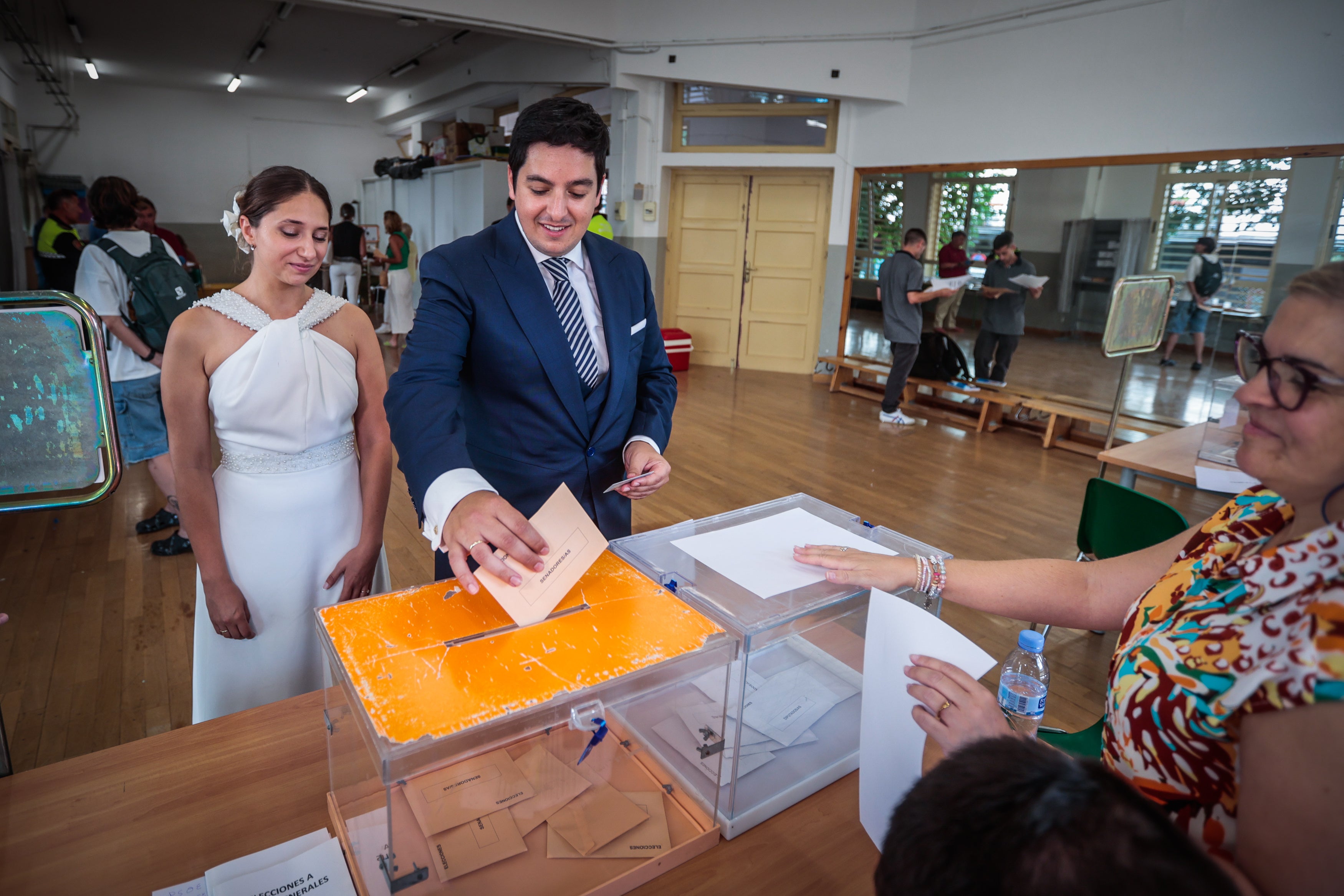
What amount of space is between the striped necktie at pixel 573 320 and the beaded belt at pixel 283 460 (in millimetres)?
653

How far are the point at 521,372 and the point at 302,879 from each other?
90 cm

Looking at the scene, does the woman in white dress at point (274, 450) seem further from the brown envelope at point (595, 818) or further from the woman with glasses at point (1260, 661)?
the woman with glasses at point (1260, 661)

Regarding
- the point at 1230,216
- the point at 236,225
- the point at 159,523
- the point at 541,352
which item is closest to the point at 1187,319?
the point at 1230,216

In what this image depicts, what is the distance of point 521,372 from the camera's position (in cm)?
147

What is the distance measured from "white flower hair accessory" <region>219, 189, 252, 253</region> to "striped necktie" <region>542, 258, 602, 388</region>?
2.47 ft

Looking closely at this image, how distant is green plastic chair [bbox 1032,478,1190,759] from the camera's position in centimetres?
214

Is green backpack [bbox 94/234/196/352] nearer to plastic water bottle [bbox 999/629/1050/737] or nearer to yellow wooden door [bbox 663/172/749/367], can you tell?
plastic water bottle [bbox 999/629/1050/737]

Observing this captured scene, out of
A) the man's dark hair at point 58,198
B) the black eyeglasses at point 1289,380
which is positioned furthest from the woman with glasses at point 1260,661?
the man's dark hair at point 58,198

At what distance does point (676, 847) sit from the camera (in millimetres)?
923

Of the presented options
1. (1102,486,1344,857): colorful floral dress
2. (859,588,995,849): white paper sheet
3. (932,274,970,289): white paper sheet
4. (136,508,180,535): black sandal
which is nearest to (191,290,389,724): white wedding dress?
(859,588,995,849): white paper sheet

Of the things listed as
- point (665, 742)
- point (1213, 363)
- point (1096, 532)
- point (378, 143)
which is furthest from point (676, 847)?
point (378, 143)

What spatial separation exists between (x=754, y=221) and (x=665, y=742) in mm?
7992

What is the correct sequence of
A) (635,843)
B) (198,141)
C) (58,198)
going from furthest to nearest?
(198,141) → (58,198) → (635,843)

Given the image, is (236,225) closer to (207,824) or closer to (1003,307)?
(207,824)
